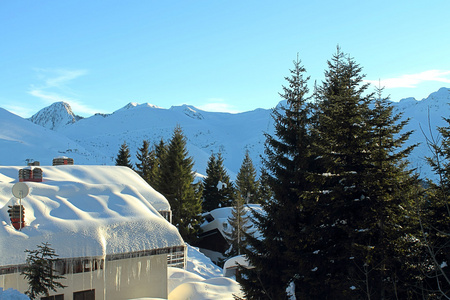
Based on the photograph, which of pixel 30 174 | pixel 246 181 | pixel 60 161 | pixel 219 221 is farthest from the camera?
pixel 246 181

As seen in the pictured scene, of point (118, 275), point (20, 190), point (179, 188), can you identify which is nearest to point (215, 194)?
point (179, 188)

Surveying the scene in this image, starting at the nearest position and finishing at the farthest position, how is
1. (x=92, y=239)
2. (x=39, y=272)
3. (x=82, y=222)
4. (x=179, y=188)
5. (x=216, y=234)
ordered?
(x=39, y=272)
(x=92, y=239)
(x=82, y=222)
(x=179, y=188)
(x=216, y=234)

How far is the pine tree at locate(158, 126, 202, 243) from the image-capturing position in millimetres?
33781

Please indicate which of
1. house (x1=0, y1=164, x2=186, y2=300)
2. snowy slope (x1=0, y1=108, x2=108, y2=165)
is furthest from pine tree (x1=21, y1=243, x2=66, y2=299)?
snowy slope (x1=0, y1=108, x2=108, y2=165)

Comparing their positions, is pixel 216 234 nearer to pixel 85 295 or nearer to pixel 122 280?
pixel 122 280

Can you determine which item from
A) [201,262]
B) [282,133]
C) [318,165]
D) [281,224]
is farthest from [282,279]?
[201,262]

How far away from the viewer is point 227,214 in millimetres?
38188

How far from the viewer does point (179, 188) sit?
34438 mm

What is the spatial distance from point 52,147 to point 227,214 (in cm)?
6810

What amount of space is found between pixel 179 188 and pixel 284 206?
2291 cm

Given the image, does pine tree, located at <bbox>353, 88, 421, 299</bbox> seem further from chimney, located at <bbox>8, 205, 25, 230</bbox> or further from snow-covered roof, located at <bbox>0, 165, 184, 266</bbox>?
chimney, located at <bbox>8, 205, 25, 230</bbox>

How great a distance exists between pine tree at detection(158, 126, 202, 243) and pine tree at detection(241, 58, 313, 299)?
21.1 m

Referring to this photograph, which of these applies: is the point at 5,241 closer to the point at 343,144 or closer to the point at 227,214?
the point at 343,144

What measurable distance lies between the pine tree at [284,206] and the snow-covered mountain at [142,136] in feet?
216
